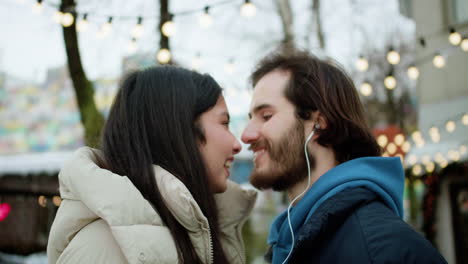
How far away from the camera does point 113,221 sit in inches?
64.3

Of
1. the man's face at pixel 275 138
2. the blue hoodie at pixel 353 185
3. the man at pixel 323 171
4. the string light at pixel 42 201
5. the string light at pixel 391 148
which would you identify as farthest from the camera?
the string light at pixel 391 148

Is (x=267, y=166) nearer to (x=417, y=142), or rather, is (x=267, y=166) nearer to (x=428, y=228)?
(x=417, y=142)

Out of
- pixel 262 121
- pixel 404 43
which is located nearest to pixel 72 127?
pixel 404 43

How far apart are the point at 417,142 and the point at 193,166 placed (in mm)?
8880

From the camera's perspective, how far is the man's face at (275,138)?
236cm

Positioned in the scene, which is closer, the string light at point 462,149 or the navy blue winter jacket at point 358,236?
the navy blue winter jacket at point 358,236

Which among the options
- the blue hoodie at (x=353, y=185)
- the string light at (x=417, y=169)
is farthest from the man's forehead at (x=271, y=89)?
the string light at (x=417, y=169)

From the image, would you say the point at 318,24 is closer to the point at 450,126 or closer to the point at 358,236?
the point at 450,126

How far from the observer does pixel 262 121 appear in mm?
2557

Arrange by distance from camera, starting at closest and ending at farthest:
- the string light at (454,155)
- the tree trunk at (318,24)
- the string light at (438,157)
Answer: the string light at (454,155)
the string light at (438,157)
the tree trunk at (318,24)

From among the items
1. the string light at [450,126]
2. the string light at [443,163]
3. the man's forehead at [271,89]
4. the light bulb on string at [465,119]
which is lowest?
the string light at [443,163]

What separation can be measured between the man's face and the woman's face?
192mm

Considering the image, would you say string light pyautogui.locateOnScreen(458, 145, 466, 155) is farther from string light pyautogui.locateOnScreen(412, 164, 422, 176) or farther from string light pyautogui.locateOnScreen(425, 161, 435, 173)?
string light pyautogui.locateOnScreen(412, 164, 422, 176)

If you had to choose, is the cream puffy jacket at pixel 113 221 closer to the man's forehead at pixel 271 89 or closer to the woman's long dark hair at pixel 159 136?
the woman's long dark hair at pixel 159 136
